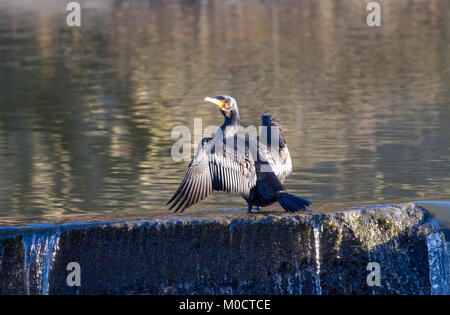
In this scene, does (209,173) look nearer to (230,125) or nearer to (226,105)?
(230,125)

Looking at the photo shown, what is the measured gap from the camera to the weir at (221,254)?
8.63 meters

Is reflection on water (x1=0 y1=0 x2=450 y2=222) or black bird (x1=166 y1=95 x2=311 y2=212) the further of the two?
reflection on water (x1=0 y1=0 x2=450 y2=222)

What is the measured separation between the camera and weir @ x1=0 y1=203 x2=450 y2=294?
8633mm

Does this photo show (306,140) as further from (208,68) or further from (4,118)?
(208,68)

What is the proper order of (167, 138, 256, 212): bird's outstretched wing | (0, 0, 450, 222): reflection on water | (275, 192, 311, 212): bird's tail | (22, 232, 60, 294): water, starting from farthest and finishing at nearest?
(0, 0, 450, 222): reflection on water → (22, 232, 60, 294): water → (275, 192, 311, 212): bird's tail → (167, 138, 256, 212): bird's outstretched wing

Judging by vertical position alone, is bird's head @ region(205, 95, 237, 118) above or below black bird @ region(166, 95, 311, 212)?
above

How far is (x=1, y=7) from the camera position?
60406mm

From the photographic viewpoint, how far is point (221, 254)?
870 centimetres

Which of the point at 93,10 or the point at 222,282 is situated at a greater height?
the point at 93,10

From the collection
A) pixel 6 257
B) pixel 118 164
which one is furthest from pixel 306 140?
pixel 6 257

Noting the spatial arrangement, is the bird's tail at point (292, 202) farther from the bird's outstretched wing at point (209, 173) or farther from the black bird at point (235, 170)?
the bird's outstretched wing at point (209, 173)

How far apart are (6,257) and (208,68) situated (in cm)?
1826

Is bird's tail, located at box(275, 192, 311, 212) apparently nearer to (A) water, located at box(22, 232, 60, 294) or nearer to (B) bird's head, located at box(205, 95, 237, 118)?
(B) bird's head, located at box(205, 95, 237, 118)

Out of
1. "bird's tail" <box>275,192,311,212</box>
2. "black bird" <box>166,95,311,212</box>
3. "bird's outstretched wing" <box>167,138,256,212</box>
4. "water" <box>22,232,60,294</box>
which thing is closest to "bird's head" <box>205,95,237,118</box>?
"black bird" <box>166,95,311,212</box>
